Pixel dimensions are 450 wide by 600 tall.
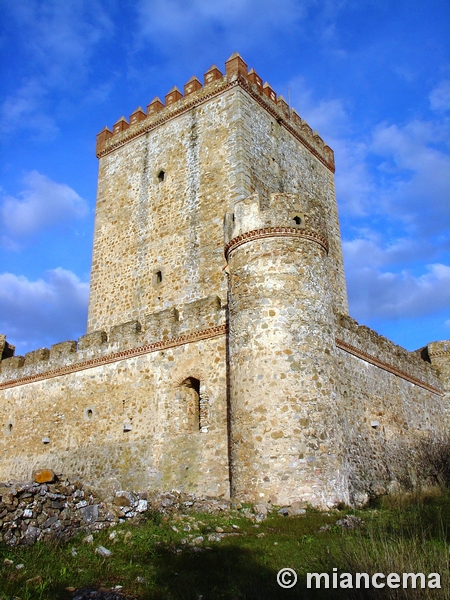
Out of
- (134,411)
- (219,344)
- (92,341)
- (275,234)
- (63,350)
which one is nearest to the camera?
(275,234)

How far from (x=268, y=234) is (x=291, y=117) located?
1095 centimetres

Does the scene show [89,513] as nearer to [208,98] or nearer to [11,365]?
[11,365]

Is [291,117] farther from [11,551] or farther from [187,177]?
[11,551]

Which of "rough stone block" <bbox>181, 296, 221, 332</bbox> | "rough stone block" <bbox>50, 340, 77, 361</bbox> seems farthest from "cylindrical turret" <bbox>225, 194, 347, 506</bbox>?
"rough stone block" <bbox>50, 340, 77, 361</bbox>

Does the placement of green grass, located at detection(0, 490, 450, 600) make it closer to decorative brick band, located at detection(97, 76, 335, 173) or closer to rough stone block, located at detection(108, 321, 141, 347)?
rough stone block, located at detection(108, 321, 141, 347)

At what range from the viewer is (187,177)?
18.2 metres

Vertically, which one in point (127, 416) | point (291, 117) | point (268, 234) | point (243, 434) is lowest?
point (243, 434)

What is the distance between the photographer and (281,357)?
10.8 metres

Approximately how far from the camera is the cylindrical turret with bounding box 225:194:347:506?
10062 millimetres

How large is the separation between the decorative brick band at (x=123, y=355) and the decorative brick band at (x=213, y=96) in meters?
9.43

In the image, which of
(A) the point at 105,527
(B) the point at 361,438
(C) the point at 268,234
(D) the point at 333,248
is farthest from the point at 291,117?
(A) the point at 105,527

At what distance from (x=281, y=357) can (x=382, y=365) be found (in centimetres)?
636

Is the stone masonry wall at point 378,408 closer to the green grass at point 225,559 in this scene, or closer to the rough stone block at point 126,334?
the green grass at point 225,559

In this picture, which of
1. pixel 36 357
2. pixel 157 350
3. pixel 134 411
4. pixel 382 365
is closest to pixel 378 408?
pixel 382 365
